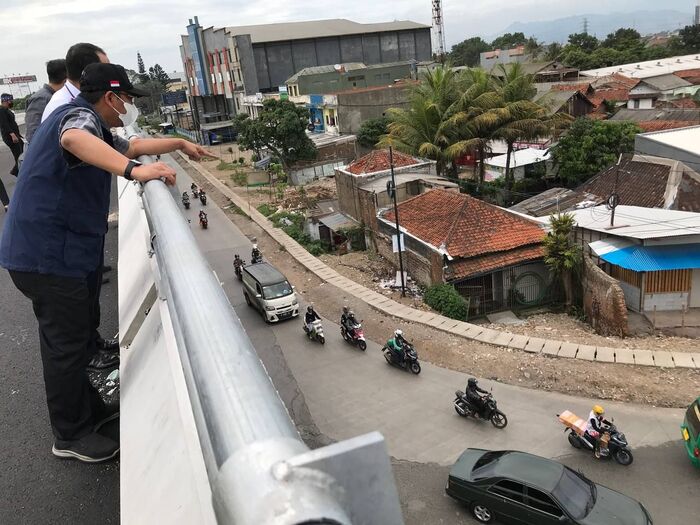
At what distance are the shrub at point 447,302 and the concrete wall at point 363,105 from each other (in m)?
23.5

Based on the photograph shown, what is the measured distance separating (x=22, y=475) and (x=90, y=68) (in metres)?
1.43

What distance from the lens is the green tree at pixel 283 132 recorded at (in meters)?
29.9

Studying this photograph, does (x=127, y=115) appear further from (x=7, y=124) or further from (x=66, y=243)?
(x=7, y=124)

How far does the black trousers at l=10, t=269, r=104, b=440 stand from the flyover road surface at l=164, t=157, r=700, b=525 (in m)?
5.49

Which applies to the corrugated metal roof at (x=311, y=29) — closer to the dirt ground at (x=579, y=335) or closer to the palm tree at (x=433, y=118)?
the palm tree at (x=433, y=118)

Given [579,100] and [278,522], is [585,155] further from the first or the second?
[278,522]

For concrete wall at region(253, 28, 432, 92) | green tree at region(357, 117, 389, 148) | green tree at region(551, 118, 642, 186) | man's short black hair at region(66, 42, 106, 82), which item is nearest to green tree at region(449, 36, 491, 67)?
concrete wall at region(253, 28, 432, 92)

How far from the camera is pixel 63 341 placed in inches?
65.7

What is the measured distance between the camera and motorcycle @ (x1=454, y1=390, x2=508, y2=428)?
7844mm

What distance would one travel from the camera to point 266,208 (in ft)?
80.5

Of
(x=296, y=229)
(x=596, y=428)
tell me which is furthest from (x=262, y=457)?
(x=296, y=229)

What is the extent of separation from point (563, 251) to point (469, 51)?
73.5 meters

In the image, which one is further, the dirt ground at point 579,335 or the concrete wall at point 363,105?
the concrete wall at point 363,105

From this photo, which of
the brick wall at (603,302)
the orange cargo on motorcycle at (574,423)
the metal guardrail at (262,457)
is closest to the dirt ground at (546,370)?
the orange cargo on motorcycle at (574,423)
